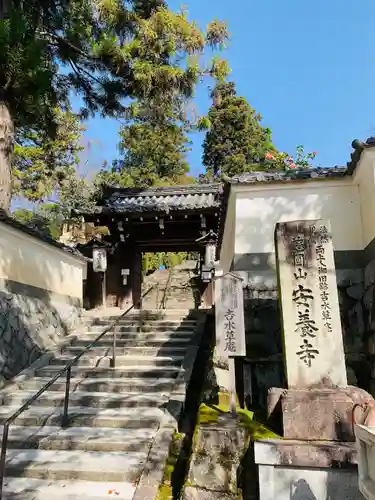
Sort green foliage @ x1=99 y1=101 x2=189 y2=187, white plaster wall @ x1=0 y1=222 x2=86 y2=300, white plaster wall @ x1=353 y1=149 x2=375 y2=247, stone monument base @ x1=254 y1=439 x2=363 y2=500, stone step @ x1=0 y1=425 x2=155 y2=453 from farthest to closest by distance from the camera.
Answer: green foliage @ x1=99 y1=101 x2=189 y2=187 < white plaster wall @ x1=0 y1=222 x2=86 y2=300 < white plaster wall @ x1=353 y1=149 x2=375 y2=247 < stone step @ x1=0 y1=425 x2=155 y2=453 < stone monument base @ x1=254 y1=439 x2=363 y2=500

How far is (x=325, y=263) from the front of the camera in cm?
496

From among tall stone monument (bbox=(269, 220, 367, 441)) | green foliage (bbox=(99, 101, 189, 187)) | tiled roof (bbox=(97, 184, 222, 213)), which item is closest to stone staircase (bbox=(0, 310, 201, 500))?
tall stone monument (bbox=(269, 220, 367, 441))

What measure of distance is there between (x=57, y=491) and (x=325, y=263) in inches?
154

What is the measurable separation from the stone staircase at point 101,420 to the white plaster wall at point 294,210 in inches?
103

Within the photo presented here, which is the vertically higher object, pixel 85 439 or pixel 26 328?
pixel 26 328

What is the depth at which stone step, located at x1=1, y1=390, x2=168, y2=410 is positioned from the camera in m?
6.38

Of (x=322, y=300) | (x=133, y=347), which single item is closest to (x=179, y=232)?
(x=133, y=347)

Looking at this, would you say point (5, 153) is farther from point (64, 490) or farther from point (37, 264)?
point (64, 490)

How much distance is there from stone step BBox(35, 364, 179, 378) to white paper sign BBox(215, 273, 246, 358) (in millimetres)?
2488

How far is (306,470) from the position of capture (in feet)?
13.3

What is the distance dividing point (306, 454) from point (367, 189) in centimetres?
438

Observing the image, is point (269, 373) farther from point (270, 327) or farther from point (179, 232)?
point (179, 232)

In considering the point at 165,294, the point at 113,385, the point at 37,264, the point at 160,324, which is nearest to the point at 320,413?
the point at 113,385

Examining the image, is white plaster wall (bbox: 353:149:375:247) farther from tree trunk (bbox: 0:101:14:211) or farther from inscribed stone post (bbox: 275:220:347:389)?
tree trunk (bbox: 0:101:14:211)
